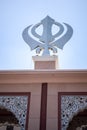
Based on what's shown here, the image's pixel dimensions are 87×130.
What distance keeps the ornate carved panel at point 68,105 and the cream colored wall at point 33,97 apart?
42cm

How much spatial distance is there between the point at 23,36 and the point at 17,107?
2.21 metres

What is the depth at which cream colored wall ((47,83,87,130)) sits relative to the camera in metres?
4.83

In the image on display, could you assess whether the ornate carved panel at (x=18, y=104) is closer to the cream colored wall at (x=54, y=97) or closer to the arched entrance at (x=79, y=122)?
the cream colored wall at (x=54, y=97)

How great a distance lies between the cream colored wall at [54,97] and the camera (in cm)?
483

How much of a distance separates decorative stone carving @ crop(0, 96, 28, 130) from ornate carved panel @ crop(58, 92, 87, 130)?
0.68 meters

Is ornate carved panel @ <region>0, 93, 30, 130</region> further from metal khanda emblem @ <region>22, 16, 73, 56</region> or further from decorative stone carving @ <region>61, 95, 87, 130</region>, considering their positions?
metal khanda emblem @ <region>22, 16, 73, 56</region>

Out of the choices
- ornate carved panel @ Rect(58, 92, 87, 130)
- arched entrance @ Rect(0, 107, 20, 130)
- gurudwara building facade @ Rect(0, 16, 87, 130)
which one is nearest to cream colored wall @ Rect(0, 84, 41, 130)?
gurudwara building facade @ Rect(0, 16, 87, 130)

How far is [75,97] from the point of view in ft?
16.7

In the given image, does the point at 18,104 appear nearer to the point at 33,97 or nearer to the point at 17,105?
the point at 17,105

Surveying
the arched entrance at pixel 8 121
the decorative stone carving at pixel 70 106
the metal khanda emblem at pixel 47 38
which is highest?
the metal khanda emblem at pixel 47 38

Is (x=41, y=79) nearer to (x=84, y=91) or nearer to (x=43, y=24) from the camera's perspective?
(x=84, y=91)

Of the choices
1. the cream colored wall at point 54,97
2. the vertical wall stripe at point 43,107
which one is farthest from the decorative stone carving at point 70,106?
the vertical wall stripe at point 43,107

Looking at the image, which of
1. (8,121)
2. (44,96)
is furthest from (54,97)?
(8,121)

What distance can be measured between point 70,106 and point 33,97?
75cm
